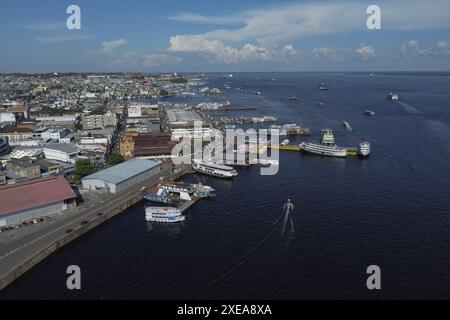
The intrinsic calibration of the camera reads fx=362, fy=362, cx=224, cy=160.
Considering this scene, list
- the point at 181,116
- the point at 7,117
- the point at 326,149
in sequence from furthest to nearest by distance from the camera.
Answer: the point at 181,116
the point at 7,117
the point at 326,149

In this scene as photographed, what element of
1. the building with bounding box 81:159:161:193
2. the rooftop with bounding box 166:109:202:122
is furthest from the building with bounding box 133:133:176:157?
the rooftop with bounding box 166:109:202:122

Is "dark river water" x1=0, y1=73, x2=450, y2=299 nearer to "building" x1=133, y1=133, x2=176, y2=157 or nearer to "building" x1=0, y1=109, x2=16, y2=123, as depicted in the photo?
"building" x1=133, y1=133, x2=176, y2=157

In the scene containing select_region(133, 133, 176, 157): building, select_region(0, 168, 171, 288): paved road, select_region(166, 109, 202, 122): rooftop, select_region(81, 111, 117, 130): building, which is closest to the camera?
select_region(0, 168, 171, 288): paved road

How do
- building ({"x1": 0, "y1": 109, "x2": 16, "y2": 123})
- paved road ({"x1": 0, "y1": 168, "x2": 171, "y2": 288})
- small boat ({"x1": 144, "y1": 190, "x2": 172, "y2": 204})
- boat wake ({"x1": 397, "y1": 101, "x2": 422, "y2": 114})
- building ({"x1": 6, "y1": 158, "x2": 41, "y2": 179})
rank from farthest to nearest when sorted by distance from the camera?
1. boat wake ({"x1": 397, "y1": 101, "x2": 422, "y2": 114})
2. building ({"x1": 0, "y1": 109, "x2": 16, "y2": 123})
3. building ({"x1": 6, "y1": 158, "x2": 41, "y2": 179})
4. small boat ({"x1": 144, "y1": 190, "x2": 172, "y2": 204})
5. paved road ({"x1": 0, "y1": 168, "x2": 171, "y2": 288})

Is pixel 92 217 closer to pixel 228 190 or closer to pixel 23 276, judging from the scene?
pixel 23 276

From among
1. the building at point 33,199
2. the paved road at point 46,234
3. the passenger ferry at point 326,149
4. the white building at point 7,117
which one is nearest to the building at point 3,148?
the building at point 33,199

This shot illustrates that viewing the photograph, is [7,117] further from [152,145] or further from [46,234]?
[46,234]

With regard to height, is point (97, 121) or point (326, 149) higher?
point (97, 121)

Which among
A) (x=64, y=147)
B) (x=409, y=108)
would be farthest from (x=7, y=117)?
(x=409, y=108)
